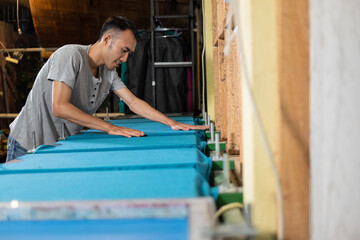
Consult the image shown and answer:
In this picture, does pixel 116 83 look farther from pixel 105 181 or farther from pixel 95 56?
pixel 105 181

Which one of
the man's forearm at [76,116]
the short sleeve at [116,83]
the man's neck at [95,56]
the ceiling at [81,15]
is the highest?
the ceiling at [81,15]

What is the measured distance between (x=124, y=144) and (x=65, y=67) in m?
0.72

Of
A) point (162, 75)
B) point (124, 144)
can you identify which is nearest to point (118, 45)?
point (124, 144)

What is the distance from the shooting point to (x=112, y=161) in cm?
143

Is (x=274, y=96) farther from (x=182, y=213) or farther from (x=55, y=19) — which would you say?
(x=55, y=19)

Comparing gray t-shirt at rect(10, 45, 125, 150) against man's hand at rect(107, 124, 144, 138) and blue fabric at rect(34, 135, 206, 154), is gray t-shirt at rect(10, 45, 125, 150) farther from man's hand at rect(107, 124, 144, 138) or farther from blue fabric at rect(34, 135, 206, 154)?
blue fabric at rect(34, 135, 206, 154)

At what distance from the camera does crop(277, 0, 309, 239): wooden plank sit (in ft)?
2.68

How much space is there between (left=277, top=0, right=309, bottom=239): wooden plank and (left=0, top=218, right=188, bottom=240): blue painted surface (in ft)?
0.89

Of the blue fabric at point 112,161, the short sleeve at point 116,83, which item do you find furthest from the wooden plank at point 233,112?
the short sleeve at point 116,83

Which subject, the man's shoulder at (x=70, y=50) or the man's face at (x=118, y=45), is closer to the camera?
the man's shoulder at (x=70, y=50)

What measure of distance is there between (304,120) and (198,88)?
12.7 ft

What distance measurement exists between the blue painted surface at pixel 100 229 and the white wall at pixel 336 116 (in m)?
0.32

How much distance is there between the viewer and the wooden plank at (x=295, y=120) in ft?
2.68

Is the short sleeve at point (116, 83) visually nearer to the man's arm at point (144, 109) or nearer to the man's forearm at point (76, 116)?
the man's arm at point (144, 109)
